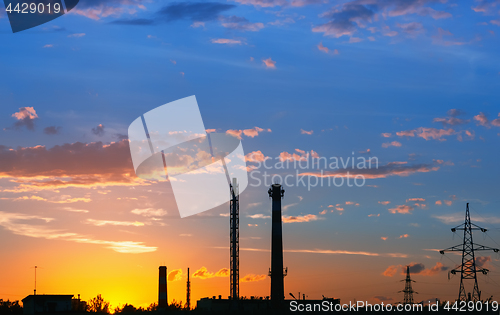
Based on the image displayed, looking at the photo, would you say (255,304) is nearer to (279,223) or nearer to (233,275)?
(233,275)

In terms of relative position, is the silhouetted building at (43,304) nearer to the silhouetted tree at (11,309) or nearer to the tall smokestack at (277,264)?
the silhouetted tree at (11,309)

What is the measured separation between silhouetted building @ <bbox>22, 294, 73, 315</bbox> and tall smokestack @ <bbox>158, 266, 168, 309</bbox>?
28.8 metres

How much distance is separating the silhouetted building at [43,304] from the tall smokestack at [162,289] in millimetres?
28754

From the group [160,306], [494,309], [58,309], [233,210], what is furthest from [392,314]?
[160,306]

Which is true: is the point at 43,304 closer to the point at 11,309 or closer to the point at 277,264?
the point at 11,309

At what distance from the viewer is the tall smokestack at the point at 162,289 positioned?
310 feet

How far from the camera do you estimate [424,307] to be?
6994cm

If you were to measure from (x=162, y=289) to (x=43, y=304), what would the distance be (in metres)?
32.3

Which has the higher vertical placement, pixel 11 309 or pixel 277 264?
pixel 277 264

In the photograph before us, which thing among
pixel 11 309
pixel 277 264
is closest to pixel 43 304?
pixel 11 309

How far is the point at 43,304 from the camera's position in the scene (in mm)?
65500

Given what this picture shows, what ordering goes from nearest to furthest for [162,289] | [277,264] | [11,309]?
[277,264] < [11,309] < [162,289]

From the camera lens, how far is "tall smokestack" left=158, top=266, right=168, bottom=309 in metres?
94.6

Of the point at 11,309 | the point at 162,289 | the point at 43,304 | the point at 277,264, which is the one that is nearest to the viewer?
the point at 43,304
